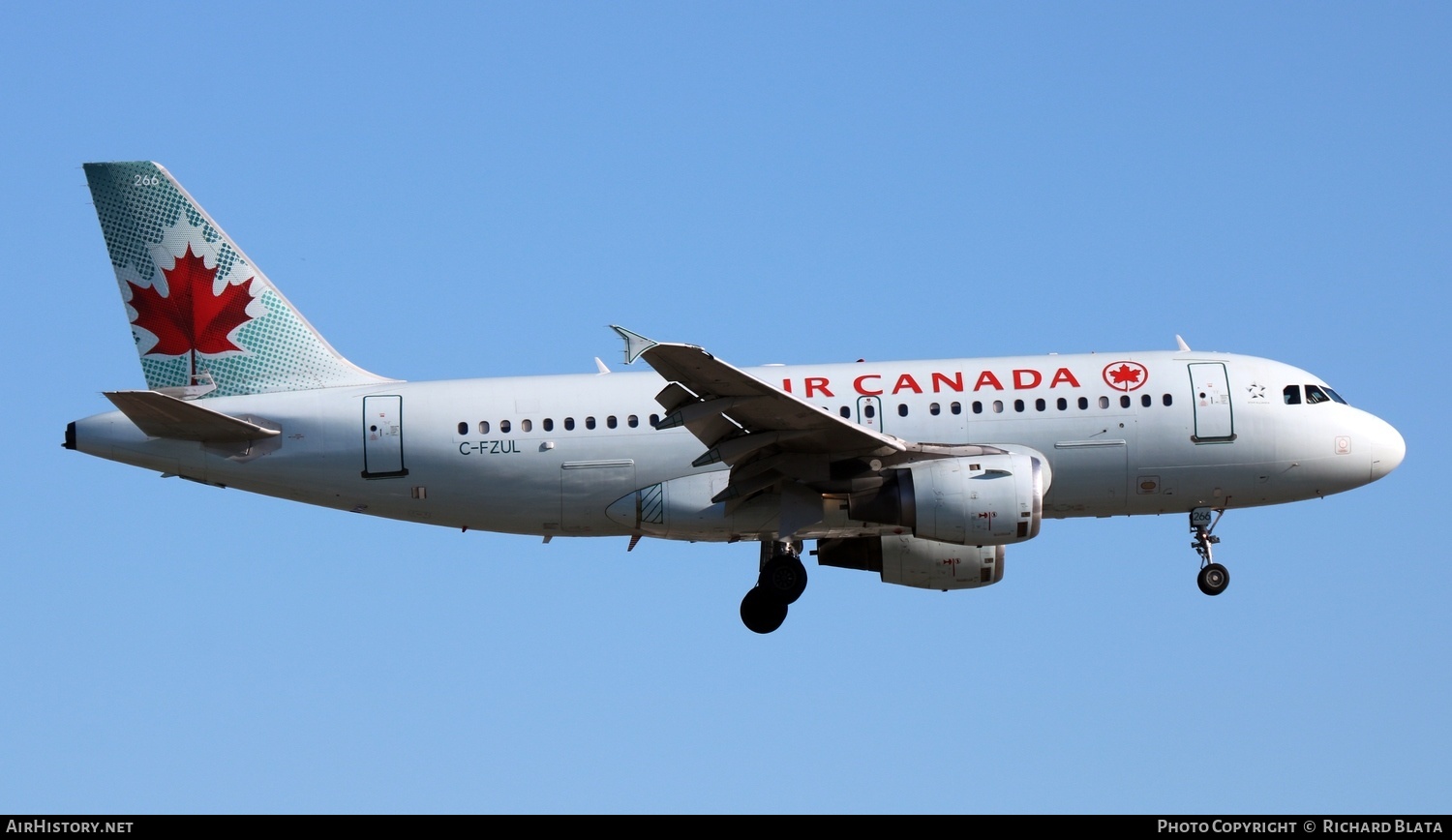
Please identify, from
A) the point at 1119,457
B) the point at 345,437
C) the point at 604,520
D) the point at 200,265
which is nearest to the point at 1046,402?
the point at 1119,457

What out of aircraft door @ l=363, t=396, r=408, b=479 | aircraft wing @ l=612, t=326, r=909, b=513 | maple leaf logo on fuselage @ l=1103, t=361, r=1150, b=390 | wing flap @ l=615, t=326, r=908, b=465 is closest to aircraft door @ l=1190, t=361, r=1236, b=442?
maple leaf logo on fuselage @ l=1103, t=361, r=1150, b=390

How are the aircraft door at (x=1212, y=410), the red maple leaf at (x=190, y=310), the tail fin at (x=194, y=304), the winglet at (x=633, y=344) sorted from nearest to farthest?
the winglet at (x=633, y=344), the aircraft door at (x=1212, y=410), the tail fin at (x=194, y=304), the red maple leaf at (x=190, y=310)

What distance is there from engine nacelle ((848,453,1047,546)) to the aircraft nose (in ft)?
23.6

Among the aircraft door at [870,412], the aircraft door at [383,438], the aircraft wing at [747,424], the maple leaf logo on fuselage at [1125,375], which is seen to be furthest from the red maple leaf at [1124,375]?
the aircraft door at [383,438]

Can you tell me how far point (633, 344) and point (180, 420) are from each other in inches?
396

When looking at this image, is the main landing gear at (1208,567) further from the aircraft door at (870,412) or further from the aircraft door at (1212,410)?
the aircraft door at (870,412)

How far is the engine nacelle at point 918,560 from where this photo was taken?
37406 millimetres

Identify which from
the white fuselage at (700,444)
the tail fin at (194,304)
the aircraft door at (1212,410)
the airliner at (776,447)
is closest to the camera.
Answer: the airliner at (776,447)

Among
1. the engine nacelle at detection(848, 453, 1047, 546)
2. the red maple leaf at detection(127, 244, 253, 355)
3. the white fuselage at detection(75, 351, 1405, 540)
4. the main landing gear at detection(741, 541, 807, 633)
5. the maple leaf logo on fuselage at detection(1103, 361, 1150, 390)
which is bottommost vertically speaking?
the main landing gear at detection(741, 541, 807, 633)

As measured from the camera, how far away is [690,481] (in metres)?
Result: 34.8

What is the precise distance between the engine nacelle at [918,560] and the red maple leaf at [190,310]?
41.2 feet

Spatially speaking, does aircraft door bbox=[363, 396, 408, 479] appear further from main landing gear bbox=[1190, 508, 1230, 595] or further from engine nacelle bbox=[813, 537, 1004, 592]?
main landing gear bbox=[1190, 508, 1230, 595]

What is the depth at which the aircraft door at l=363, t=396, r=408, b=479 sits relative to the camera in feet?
116

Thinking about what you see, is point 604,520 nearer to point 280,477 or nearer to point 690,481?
point 690,481
